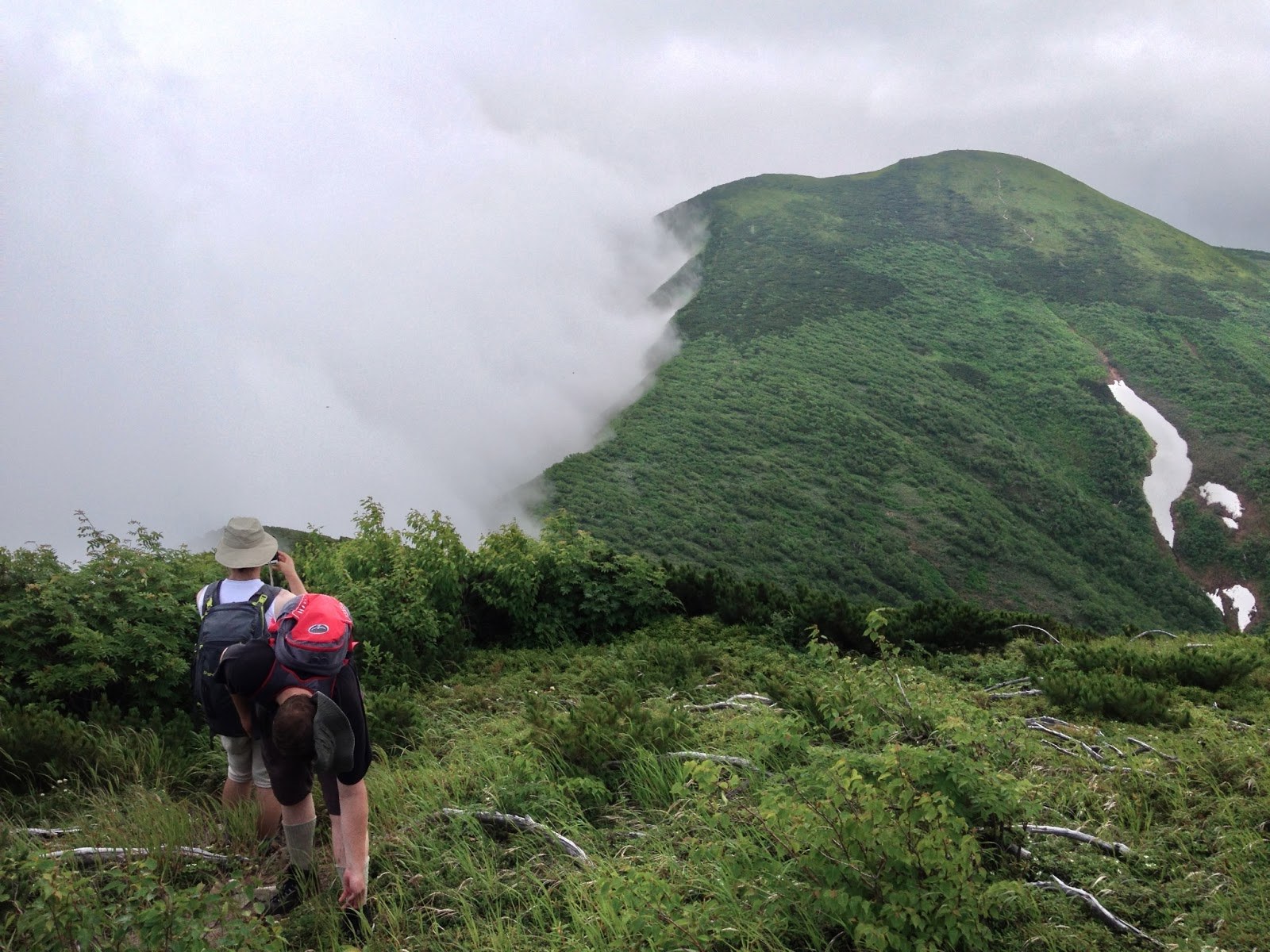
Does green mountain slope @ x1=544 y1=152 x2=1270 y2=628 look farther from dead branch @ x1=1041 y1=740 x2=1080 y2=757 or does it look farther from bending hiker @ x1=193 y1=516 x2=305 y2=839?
bending hiker @ x1=193 y1=516 x2=305 y2=839

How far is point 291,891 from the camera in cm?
366

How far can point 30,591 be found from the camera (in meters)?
5.79

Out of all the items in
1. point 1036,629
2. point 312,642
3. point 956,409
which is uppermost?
point 956,409

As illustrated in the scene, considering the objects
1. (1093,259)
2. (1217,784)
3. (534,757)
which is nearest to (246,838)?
(534,757)

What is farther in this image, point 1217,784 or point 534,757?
point 534,757

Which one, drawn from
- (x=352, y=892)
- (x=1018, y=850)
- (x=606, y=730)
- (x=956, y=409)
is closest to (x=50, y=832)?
(x=352, y=892)

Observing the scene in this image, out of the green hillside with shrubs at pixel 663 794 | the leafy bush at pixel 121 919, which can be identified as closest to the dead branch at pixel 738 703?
the green hillside with shrubs at pixel 663 794

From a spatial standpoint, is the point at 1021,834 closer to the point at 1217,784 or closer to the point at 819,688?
the point at 1217,784

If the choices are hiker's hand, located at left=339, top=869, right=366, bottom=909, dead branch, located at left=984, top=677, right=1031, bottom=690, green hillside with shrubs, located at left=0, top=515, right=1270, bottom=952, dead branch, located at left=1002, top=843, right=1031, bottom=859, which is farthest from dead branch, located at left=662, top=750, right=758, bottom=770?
dead branch, located at left=984, top=677, right=1031, bottom=690

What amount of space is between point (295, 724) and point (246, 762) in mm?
1178

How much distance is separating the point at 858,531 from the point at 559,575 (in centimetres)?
5329

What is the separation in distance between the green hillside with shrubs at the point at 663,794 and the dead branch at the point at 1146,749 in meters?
0.06

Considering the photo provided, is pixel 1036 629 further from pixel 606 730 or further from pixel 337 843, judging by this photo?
pixel 337 843

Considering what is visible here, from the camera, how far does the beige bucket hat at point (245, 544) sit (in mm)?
4016
